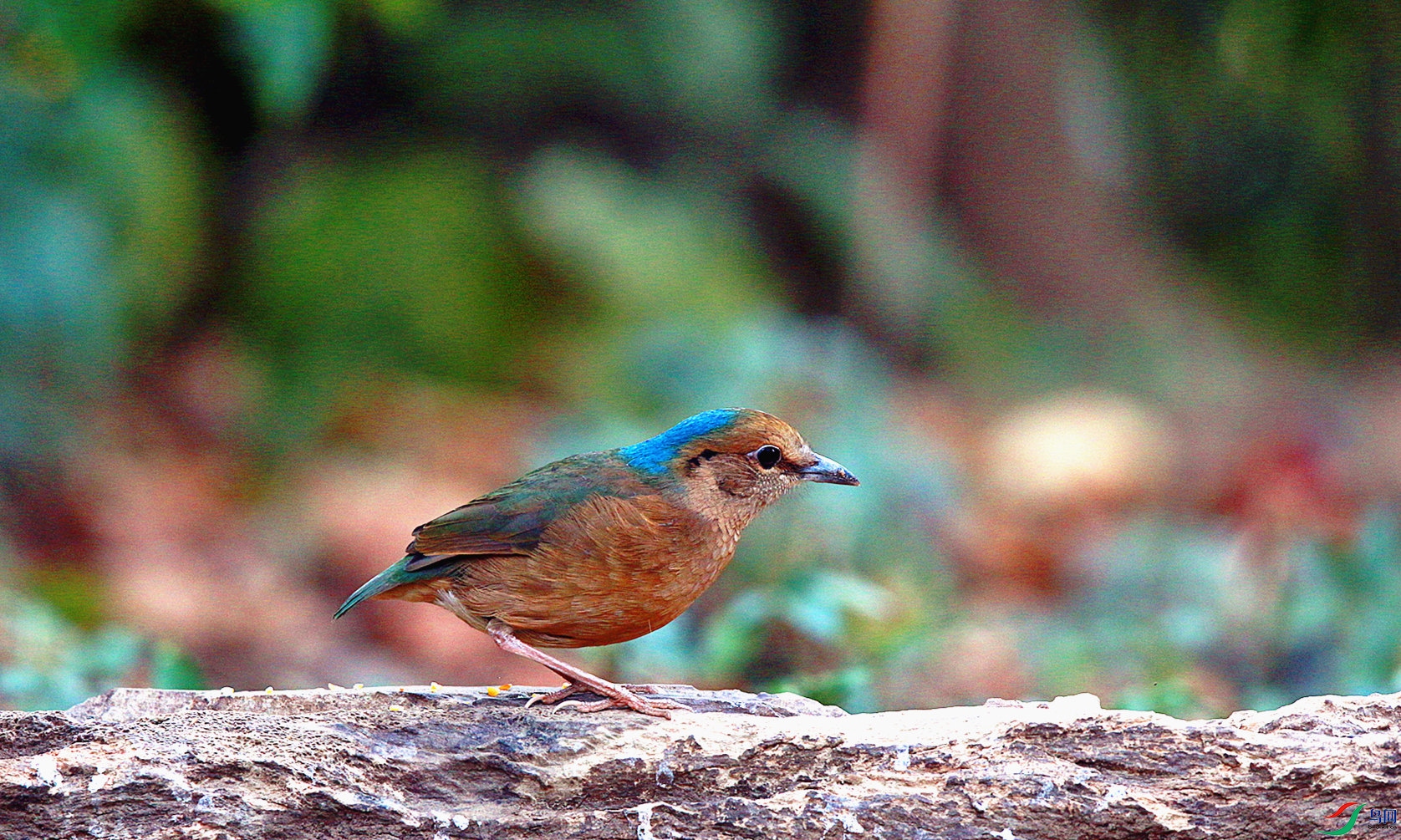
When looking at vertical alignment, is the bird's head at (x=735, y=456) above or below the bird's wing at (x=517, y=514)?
above

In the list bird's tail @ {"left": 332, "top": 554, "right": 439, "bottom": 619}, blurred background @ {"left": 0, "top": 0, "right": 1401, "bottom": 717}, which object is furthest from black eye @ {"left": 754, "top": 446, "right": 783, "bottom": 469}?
bird's tail @ {"left": 332, "top": 554, "right": 439, "bottom": 619}

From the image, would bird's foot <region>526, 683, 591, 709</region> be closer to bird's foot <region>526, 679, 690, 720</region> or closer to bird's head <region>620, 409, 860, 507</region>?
bird's foot <region>526, 679, 690, 720</region>

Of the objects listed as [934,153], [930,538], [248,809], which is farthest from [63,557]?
[934,153]

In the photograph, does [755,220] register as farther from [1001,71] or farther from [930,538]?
[930,538]

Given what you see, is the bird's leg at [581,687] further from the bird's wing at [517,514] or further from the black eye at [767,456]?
the black eye at [767,456]

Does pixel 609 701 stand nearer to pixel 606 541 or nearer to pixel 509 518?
pixel 606 541

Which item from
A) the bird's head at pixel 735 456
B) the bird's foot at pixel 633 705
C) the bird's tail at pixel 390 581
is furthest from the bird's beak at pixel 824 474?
the bird's tail at pixel 390 581
